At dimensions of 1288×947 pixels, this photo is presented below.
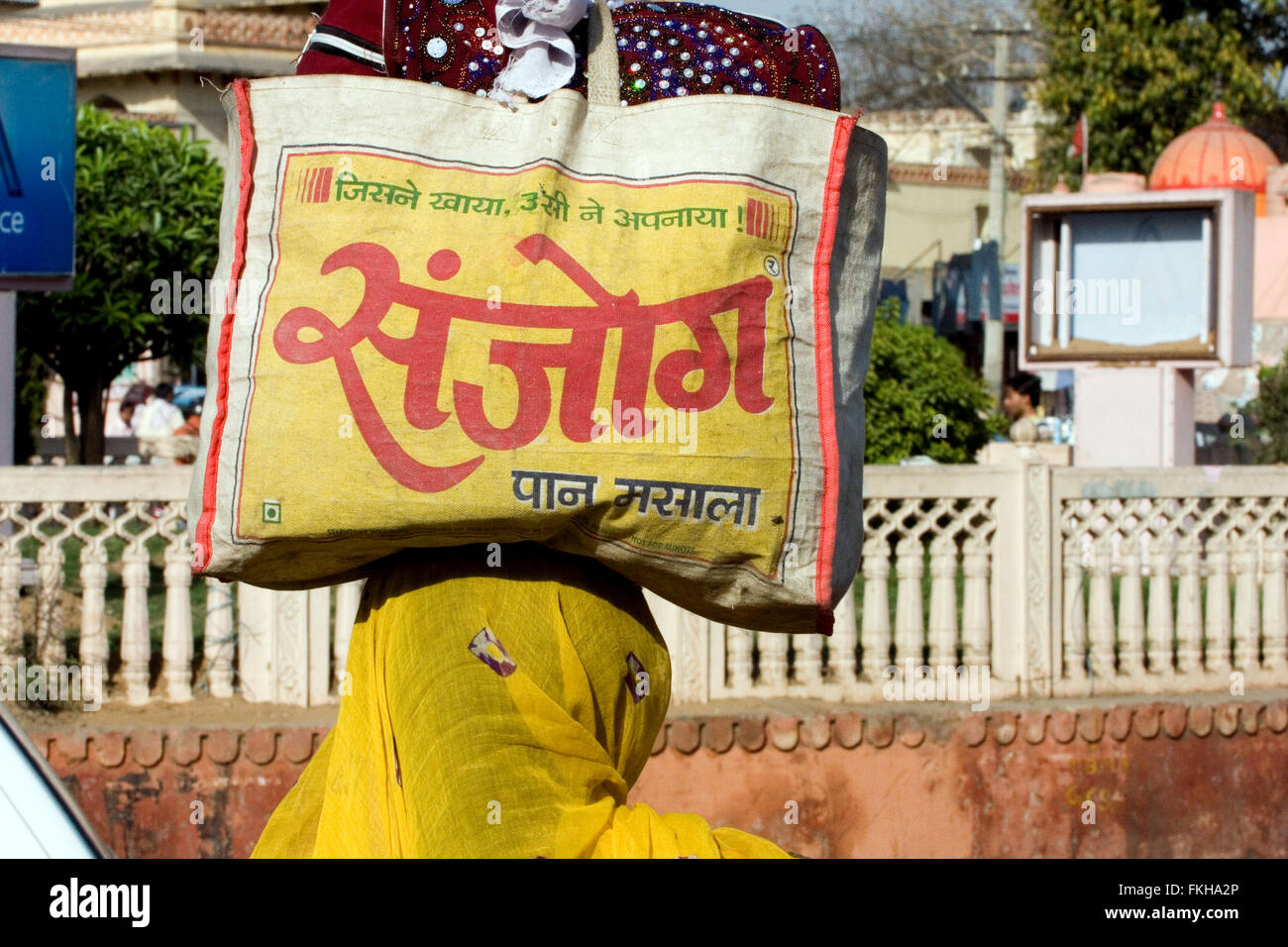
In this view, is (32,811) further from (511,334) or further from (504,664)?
(511,334)

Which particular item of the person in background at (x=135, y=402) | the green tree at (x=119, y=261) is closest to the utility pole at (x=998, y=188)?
the person in background at (x=135, y=402)

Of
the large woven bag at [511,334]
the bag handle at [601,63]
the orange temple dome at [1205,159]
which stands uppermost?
the orange temple dome at [1205,159]

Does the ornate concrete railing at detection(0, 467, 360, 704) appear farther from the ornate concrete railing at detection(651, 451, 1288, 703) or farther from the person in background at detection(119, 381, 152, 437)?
the person in background at detection(119, 381, 152, 437)

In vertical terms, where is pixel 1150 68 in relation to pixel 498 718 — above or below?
Result: above

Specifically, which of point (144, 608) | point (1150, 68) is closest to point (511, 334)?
point (144, 608)

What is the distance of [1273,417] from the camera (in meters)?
12.1

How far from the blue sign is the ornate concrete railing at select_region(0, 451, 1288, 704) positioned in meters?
1.43

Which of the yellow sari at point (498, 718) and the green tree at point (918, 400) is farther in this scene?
the green tree at point (918, 400)

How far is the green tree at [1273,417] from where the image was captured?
11.9 meters

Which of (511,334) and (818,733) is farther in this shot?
(818,733)

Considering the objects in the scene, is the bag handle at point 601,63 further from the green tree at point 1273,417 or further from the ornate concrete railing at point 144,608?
the green tree at point 1273,417

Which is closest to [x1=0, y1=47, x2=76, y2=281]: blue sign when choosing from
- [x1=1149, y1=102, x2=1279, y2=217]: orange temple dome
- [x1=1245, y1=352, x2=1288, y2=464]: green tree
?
[x1=1245, y1=352, x2=1288, y2=464]: green tree

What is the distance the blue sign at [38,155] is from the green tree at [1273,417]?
28.7 feet

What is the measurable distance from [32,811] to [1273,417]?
11752 millimetres
